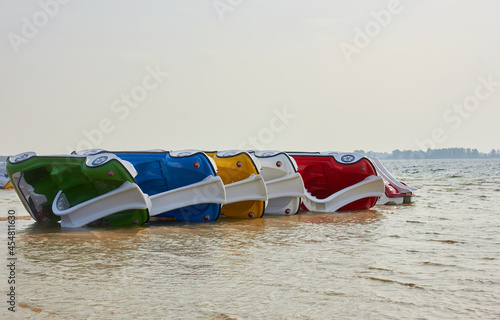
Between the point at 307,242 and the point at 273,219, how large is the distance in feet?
9.23

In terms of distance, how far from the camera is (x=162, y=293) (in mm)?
3949

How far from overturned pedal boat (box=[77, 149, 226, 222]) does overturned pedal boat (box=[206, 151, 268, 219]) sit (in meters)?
0.53

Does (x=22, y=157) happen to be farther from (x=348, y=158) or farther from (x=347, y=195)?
(x=348, y=158)

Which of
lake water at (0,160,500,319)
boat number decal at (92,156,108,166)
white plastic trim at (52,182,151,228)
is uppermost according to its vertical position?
boat number decal at (92,156,108,166)

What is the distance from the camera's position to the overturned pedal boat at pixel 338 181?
10.7 m

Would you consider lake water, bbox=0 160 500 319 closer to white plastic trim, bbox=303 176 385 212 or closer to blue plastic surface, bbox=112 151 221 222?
blue plastic surface, bbox=112 151 221 222

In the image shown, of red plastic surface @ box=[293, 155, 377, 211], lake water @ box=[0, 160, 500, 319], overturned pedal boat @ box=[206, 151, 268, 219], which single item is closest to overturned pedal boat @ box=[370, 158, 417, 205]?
red plastic surface @ box=[293, 155, 377, 211]

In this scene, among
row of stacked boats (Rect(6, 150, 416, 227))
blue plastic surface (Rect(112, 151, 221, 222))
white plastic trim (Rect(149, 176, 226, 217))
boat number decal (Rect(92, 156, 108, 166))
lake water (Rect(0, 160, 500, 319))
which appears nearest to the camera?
lake water (Rect(0, 160, 500, 319))

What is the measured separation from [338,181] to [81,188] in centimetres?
513

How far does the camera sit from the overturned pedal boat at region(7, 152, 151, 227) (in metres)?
7.46

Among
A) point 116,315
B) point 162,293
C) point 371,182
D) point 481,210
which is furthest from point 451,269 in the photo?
point 481,210

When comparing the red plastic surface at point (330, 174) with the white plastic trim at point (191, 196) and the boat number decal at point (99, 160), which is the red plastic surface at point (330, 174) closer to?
the white plastic trim at point (191, 196)

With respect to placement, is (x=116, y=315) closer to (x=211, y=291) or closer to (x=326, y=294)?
(x=211, y=291)

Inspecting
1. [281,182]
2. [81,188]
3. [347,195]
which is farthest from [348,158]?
[81,188]
